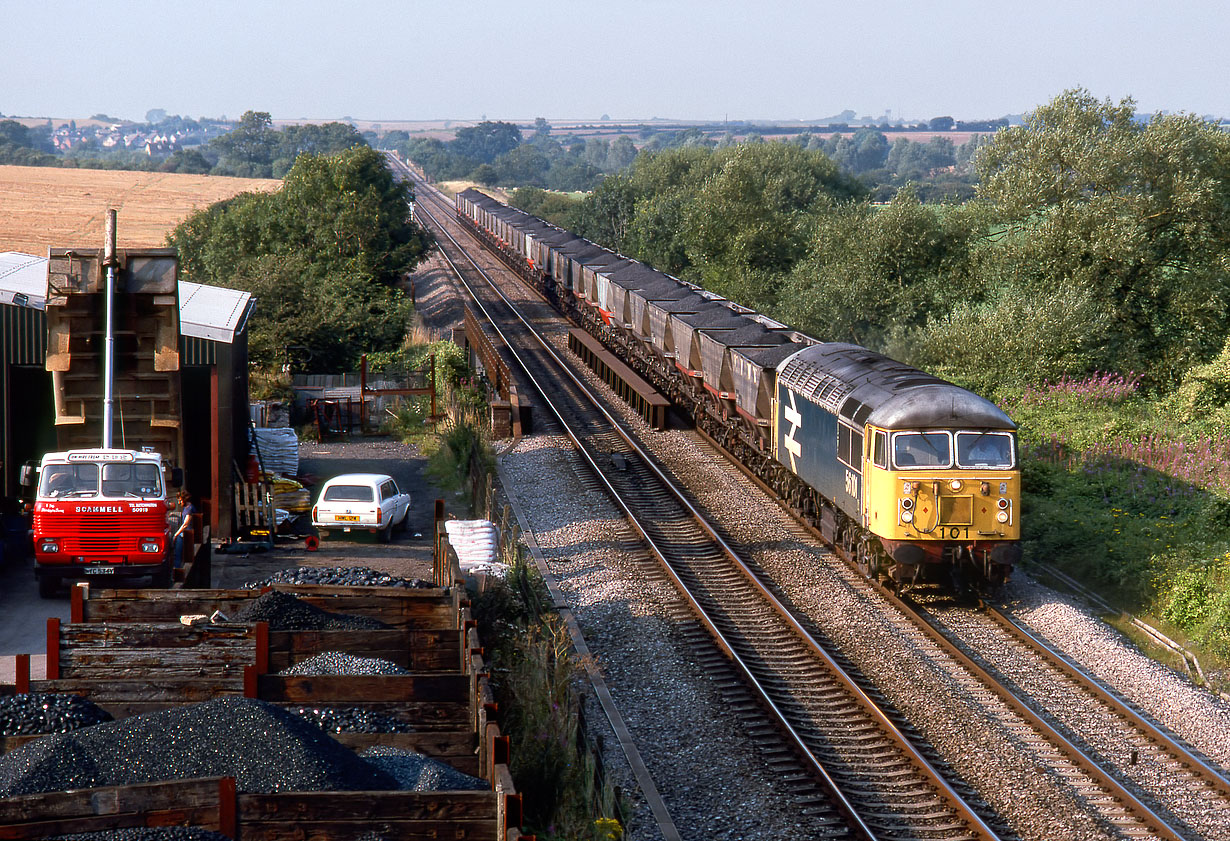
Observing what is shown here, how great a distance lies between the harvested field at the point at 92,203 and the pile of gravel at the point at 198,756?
198 feet

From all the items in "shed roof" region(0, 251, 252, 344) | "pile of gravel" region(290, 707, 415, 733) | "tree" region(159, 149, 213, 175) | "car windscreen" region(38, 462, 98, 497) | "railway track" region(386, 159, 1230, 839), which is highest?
"tree" region(159, 149, 213, 175)

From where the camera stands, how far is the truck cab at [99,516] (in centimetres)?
1583

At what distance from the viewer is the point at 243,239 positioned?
45.6 metres

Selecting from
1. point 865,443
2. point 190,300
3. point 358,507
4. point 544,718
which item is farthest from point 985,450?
point 190,300

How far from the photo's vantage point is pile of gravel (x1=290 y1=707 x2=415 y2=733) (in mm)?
7840

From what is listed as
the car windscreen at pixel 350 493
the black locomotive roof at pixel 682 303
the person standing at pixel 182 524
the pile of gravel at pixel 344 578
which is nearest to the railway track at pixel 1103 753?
the pile of gravel at pixel 344 578

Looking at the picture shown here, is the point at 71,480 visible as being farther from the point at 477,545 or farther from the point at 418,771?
the point at 418,771

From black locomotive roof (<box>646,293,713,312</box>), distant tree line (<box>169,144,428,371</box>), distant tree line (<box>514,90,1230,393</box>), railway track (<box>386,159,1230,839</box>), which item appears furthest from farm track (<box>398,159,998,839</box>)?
distant tree line (<box>169,144,428,371</box>)

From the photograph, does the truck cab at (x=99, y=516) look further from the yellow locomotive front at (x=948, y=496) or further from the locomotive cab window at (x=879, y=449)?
the yellow locomotive front at (x=948, y=496)

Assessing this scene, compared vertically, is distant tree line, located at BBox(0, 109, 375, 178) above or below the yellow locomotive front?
above

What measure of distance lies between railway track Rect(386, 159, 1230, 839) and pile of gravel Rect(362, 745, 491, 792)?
191 inches

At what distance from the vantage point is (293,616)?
9969 millimetres

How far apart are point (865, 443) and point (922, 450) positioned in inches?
35.1

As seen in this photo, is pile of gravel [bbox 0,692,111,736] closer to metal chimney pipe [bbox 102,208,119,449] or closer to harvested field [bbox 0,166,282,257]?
metal chimney pipe [bbox 102,208,119,449]
